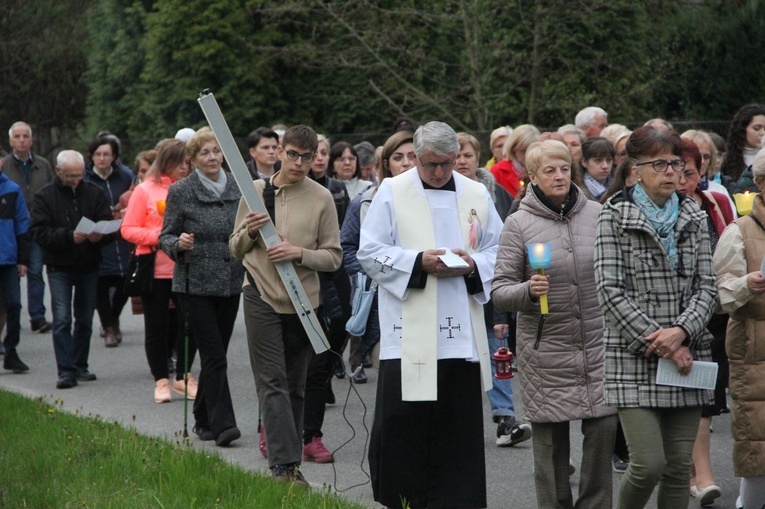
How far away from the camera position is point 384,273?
21.9 feet

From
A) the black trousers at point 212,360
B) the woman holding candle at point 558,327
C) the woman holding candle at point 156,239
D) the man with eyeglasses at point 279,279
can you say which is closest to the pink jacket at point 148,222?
the woman holding candle at point 156,239

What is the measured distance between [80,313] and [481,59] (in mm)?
14178

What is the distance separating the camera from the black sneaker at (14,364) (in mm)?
12930

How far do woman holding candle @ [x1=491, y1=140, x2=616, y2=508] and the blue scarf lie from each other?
502mm

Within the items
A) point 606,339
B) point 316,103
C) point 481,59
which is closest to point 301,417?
point 606,339

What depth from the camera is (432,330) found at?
262 inches

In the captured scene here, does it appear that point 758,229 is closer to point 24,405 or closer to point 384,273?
point 384,273

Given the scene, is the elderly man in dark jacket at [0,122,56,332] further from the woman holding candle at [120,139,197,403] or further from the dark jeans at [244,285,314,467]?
the dark jeans at [244,285,314,467]

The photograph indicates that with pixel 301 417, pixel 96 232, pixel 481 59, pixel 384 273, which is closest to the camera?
pixel 384 273

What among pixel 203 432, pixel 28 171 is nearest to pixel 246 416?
pixel 203 432

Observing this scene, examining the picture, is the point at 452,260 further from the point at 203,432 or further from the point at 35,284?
the point at 35,284

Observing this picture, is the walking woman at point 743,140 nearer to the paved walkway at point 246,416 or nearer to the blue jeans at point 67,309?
the paved walkway at point 246,416

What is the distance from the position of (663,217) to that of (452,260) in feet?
3.59

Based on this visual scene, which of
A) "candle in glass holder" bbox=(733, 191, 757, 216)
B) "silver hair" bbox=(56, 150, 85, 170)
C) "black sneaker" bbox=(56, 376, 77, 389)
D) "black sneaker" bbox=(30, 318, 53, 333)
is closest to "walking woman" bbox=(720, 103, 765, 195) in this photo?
"candle in glass holder" bbox=(733, 191, 757, 216)
